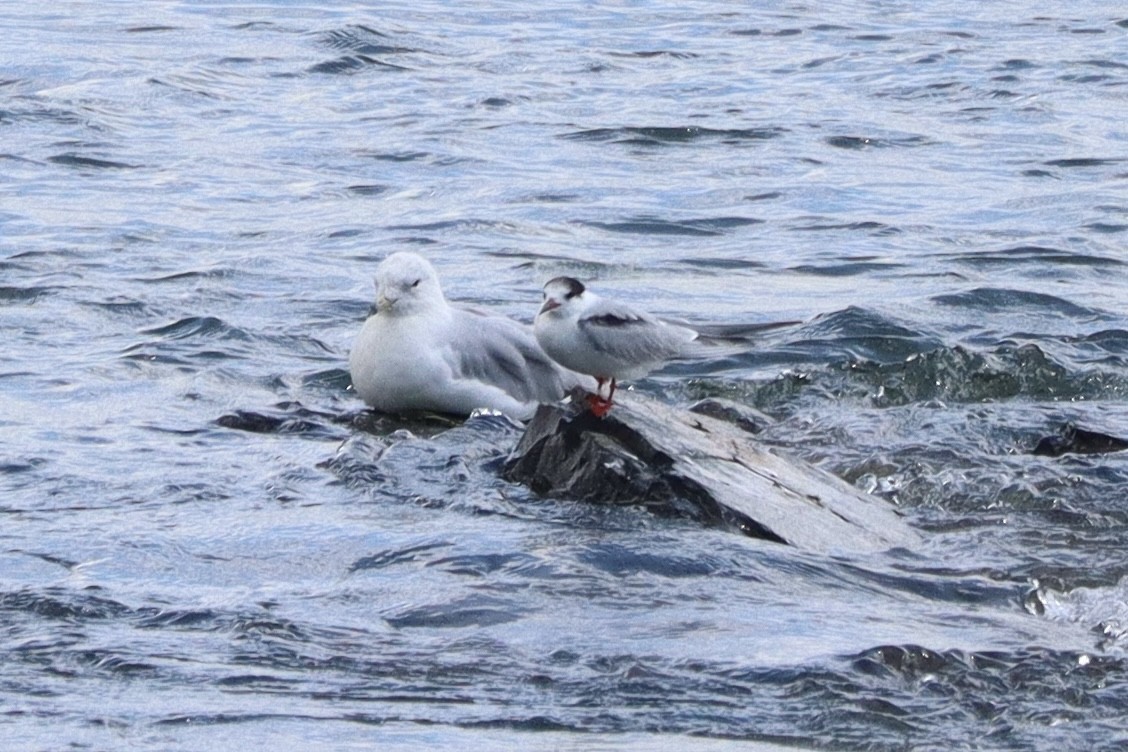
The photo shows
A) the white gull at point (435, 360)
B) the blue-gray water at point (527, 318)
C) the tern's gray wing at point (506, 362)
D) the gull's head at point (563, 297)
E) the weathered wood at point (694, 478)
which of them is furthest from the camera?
the tern's gray wing at point (506, 362)

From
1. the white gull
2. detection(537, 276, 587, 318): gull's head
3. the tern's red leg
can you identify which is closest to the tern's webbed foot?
the tern's red leg

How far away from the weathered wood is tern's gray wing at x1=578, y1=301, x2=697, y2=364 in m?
0.20

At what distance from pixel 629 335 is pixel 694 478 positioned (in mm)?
715

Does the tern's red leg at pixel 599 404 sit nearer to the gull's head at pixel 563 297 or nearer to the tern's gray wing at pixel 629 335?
the tern's gray wing at pixel 629 335

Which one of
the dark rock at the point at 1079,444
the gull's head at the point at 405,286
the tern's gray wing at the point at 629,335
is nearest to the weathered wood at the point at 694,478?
the tern's gray wing at the point at 629,335

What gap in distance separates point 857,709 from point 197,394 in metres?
4.62

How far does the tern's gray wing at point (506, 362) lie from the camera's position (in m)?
8.48

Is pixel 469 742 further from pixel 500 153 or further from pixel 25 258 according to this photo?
pixel 500 153

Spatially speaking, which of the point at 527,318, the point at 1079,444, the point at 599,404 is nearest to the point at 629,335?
the point at 599,404

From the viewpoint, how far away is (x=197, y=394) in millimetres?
8914

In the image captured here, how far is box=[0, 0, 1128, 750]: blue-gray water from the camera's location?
5.16 meters

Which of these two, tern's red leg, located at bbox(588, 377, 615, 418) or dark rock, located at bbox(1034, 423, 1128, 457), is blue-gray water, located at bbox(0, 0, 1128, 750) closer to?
dark rock, located at bbox(1034, 423, 1128, 457)

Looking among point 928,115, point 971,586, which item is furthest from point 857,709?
point 928,115

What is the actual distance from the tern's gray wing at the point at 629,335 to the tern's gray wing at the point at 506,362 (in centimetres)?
119
